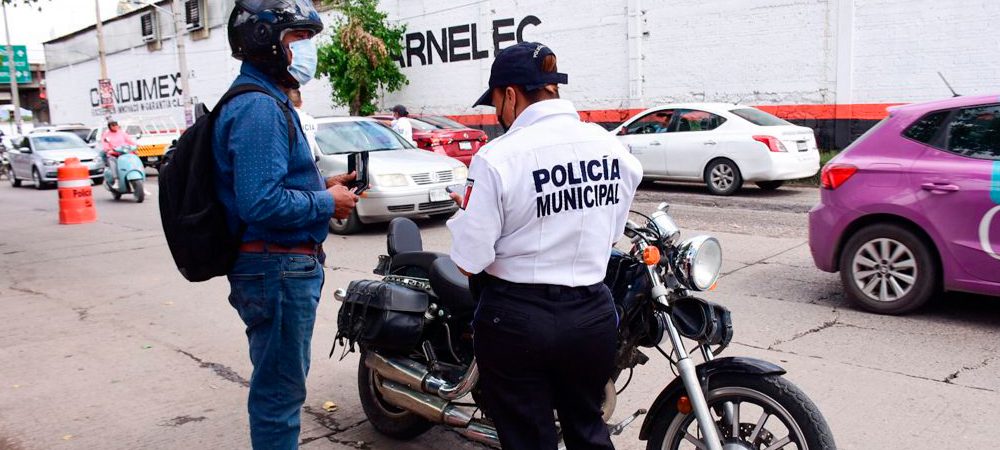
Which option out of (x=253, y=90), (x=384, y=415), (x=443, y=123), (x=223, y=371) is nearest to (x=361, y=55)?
(x=443, y=123)

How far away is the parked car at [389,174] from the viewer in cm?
1071

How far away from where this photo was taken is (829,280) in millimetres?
7492

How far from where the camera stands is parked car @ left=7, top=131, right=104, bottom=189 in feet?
70.9

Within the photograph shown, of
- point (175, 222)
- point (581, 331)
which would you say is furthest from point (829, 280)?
point (175, 222)

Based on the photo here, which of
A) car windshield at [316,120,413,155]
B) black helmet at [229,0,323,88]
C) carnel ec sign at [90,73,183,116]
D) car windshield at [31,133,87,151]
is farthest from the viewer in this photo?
carnel ec sign at [90,73,183,116]

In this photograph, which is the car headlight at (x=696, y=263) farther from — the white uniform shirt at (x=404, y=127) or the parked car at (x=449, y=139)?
the parked car at (x=449, y=139)

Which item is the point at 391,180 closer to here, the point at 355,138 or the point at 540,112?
the point at 355,138

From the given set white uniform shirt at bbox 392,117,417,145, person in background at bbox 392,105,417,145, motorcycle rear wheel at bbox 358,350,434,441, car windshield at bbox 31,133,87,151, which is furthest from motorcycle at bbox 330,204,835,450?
car windshield at bbox 31,133,87,151

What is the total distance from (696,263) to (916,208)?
3811 millimetres

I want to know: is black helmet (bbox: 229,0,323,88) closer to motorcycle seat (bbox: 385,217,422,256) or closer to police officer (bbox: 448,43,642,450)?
police officer (bbox: 448,43,642,450)

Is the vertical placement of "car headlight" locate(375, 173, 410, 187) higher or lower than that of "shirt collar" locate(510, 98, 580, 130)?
lower

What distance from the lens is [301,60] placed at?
3.04 meters

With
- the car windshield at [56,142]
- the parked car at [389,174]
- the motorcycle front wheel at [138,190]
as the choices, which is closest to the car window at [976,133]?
the parked car at [389,174]

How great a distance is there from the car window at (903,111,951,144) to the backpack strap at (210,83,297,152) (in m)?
5.03
